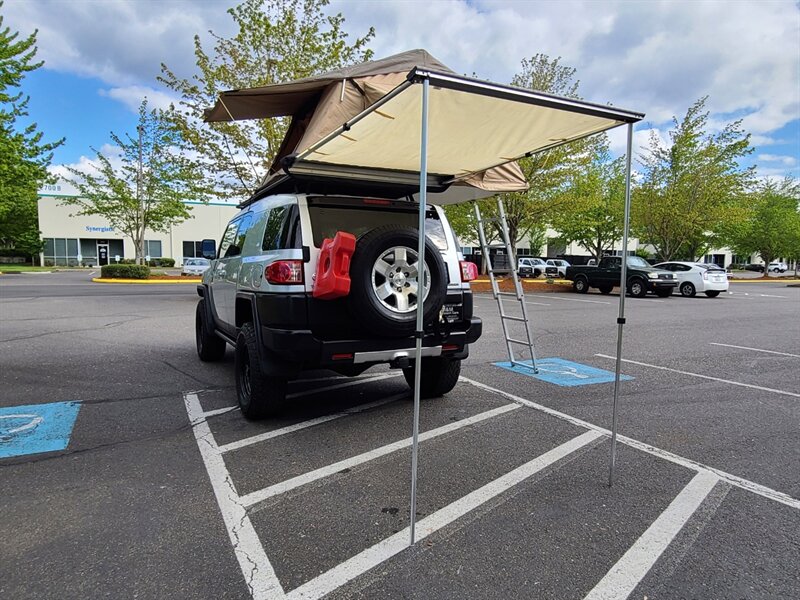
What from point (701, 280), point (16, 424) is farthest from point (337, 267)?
point (701, 280)

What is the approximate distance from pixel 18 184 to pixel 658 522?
29.2 metres

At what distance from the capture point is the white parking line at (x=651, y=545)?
90.4 inches

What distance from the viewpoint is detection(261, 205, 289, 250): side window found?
4.34m

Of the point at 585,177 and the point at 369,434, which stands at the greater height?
the point at 585,177

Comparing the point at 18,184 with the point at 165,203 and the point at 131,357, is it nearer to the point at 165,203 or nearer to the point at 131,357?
the point at 165,203

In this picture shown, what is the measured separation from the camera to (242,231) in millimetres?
5555

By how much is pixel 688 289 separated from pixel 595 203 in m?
5.36

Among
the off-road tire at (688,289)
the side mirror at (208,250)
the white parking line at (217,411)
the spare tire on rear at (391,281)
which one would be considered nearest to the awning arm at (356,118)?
the spare tire on rear at (391,281)

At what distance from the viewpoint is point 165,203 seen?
26.5m

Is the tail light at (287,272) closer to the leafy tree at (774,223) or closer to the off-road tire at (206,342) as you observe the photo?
the off-road tire at (206,342)

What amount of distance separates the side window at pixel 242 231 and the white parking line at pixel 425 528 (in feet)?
11.5

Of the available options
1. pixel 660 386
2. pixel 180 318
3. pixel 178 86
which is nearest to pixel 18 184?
pixel 178 86

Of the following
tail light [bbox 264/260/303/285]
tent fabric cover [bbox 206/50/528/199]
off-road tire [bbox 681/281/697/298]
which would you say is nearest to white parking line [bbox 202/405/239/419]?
tail light [bbox 264/260/303/285]

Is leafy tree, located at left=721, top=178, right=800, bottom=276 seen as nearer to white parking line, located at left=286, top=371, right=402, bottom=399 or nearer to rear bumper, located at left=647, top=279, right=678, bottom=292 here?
rear bumper, located at left=647, top=279, right=678, bottom=292
